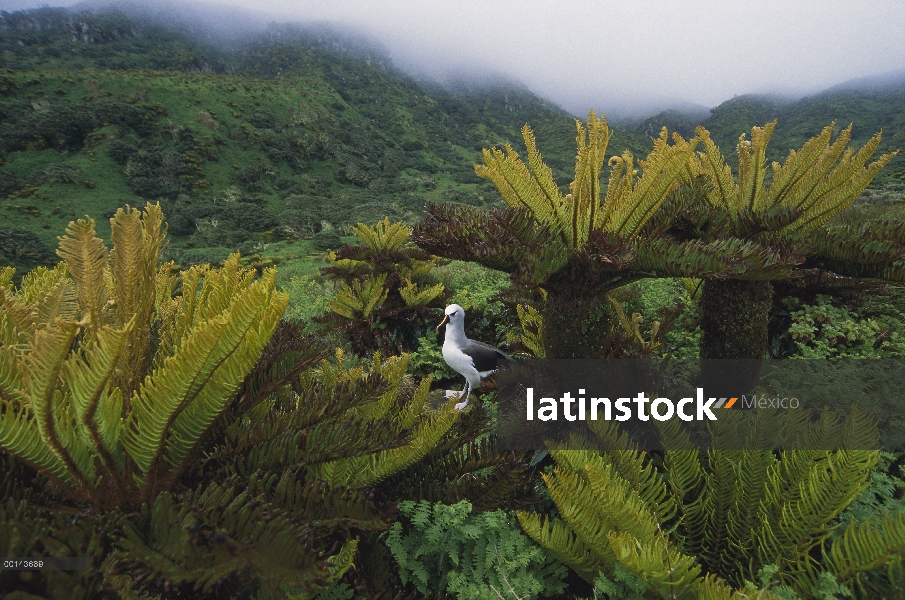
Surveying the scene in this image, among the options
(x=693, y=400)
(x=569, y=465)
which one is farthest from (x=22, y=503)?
(x=693, y=400)

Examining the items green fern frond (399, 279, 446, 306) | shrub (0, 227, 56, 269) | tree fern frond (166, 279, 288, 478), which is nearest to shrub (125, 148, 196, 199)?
shrub (0, 227, 56, 269)

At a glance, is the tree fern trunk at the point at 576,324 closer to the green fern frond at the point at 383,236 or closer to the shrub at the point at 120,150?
the green fern frond at the point at 383,236

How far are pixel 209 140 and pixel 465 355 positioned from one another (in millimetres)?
48115

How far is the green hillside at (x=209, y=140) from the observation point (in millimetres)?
30594

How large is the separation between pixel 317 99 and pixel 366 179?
830 inches

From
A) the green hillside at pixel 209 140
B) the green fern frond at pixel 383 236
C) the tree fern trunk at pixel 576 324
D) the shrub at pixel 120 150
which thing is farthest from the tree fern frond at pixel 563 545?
the shrub at pixel 120 150

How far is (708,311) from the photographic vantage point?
2.95m

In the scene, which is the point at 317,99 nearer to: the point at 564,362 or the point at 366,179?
the point at 366,179

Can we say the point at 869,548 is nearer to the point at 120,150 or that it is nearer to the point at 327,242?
the point at 327,242

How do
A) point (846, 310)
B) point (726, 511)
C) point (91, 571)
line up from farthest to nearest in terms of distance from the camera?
point (846, 310) → point (726, 511) → point (91, 571)

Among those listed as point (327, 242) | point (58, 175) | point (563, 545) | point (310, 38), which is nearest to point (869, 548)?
point (563, 545)

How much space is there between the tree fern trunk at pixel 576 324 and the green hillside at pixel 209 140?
12.6 metres

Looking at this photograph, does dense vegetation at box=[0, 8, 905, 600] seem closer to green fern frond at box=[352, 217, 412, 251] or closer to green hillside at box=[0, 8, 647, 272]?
green fern frond at box=[352, 217, 412, 251]

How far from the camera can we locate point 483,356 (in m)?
3.57
